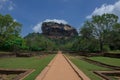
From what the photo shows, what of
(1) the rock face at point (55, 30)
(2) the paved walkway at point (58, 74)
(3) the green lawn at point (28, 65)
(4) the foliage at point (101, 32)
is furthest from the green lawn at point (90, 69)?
(1) the rock face at point (55, 30)

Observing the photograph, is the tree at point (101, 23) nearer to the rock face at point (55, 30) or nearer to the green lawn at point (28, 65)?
the green lawn at point (28, 65)

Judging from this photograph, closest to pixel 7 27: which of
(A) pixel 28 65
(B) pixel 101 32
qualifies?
(B) pixel 101 32

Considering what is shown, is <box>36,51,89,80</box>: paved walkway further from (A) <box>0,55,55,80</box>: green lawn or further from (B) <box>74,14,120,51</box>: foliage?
(B) <box>74,14,120,51</box>: foliage

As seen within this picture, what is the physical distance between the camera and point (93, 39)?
62.2 metres

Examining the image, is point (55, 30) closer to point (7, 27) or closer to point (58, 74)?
point (7, 27)

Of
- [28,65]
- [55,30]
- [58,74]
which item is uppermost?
[55,30]

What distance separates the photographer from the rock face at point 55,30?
189625mm

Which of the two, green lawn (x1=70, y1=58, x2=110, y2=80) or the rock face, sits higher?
the rock face

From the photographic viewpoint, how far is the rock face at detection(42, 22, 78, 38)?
622 ft

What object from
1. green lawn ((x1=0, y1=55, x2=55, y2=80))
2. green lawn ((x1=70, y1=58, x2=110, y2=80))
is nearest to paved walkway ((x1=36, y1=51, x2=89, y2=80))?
green lawn ((x1=0, y1=55, x2=55, y2=80))

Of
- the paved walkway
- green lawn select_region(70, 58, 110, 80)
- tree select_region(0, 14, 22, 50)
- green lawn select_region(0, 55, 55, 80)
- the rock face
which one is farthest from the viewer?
the rock face

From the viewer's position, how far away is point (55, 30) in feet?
636

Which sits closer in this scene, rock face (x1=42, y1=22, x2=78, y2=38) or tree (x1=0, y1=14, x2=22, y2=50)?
tree (x1=0, y1=14, x2=22, y2=50)

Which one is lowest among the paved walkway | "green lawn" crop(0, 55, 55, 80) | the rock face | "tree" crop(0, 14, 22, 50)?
the paved walkway
